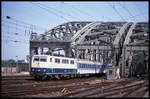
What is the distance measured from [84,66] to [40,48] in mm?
19709

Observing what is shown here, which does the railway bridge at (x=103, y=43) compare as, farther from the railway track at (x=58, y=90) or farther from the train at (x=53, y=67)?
the railway track at (x=58, y=90)

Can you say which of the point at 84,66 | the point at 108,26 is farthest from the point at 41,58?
the point at 108,26

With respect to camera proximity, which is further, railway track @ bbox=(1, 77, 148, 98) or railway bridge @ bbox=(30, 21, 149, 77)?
railway bridge @ bbox=(30, 21, 149, 77)

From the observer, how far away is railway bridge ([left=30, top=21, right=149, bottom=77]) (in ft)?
168

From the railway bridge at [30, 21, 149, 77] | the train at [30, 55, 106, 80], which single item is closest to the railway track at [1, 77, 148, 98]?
the train at [30, 55, 106, 80]

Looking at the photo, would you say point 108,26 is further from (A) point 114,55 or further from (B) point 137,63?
(A) point 114,55

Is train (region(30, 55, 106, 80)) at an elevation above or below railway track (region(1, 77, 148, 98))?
above

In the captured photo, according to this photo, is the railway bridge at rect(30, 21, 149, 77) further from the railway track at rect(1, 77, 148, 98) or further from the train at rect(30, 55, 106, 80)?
the railway track at rect(1, 77, 148, 98)

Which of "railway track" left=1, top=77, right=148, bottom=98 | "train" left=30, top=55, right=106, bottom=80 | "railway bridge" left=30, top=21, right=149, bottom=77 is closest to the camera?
"railway track" left=1, top=77, right=148, bottom=98

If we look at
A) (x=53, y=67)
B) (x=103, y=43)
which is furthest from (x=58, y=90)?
(x=103, y=43)

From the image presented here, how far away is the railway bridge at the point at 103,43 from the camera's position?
5127 cm

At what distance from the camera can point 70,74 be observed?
35250 millimetres

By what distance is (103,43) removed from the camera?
211 ft

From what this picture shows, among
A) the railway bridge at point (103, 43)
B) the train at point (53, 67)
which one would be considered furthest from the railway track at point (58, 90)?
the railway bridge at point (103, 43)
